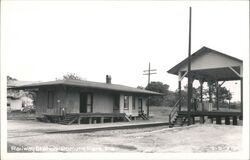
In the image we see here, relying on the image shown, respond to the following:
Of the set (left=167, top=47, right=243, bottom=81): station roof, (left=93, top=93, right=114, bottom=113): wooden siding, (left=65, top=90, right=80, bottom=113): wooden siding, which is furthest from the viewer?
(left=93, top=93, right=114, bottom=113): wooden siding

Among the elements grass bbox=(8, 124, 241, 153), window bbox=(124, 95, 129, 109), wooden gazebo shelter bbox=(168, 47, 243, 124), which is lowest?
grass bbox=(8, 124, 241, 153)

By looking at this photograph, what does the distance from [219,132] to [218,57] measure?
610cm

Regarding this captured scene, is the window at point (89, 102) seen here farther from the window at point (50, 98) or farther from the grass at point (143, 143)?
the grass at point (143, 143)

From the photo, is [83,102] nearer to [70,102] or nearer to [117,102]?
[70,102]

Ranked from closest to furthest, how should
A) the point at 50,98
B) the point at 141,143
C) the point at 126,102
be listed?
the point at 141,143, the point at 50,98, the point at 126,102

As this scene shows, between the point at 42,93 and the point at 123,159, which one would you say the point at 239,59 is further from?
the point at 42,93

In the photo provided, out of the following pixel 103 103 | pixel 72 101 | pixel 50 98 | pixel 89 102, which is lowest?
pixel 103 103

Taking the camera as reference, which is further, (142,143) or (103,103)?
(103,103)

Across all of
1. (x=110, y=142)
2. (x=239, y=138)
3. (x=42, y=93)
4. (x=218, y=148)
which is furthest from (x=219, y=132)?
(x=42, y=93)

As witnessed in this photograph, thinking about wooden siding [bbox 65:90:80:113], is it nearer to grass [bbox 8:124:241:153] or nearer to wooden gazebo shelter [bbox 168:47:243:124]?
wooden gazebo shelter [bbox 168:47:243:124]

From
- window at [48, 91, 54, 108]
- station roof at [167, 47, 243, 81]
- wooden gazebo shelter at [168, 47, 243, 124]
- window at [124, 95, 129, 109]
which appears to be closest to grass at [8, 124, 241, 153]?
wooden gazebo shelter at [168, 47, 243, 124]

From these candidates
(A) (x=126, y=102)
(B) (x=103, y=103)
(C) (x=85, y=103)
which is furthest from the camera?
(A) (x=126, y=102)

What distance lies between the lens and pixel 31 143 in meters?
12.8

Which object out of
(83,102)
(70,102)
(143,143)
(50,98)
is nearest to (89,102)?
(83,102)
